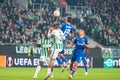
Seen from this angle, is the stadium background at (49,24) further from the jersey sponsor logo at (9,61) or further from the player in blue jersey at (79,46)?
the player in blue jersey at (79,46)

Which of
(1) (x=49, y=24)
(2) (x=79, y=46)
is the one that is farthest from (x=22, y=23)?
(2) (x=79, y=46)

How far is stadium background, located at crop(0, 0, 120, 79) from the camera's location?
38.2 metres

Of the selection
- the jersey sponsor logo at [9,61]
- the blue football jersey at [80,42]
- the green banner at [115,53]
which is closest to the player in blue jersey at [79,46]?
the blue football jersey at [80,42]

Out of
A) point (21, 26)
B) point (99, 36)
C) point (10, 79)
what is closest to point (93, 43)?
point (99, 36)

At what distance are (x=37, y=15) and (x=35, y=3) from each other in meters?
2.83

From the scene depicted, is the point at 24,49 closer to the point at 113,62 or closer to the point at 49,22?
the point at 49,22

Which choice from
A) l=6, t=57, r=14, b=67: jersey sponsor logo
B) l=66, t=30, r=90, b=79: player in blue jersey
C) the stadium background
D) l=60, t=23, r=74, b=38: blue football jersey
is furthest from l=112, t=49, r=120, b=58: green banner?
l=66, t=30, r=90, b=79: player in blue jersey

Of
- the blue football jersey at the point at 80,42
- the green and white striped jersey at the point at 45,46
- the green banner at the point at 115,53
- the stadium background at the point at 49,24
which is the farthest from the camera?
the green banner at the point at 115,53

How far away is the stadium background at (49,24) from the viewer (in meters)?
38.2

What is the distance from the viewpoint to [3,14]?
41344 mm

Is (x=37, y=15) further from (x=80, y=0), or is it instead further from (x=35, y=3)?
(x=80, y=0)

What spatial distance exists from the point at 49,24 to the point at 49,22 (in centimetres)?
36

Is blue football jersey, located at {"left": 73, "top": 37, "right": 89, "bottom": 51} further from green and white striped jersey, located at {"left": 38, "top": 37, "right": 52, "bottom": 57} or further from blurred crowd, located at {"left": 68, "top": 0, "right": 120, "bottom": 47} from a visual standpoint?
blurred crowd, located at {"left": 68, "top": 0, "right": 120, "bottom": 47}

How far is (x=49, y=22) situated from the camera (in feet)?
141
